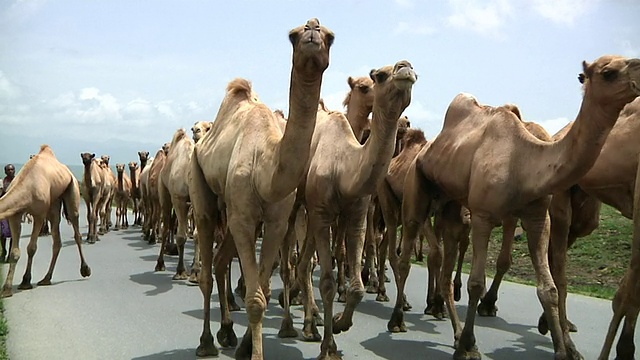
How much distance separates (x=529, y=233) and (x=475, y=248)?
0.54 m

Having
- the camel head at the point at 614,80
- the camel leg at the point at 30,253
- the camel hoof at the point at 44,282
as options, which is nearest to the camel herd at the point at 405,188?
the camel head at the point at 614,80

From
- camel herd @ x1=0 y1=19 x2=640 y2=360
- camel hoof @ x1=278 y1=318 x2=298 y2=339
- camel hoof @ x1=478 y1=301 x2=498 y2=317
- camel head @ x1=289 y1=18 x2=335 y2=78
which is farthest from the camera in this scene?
camel hoof @ x1=478 y1=301 x2=498 y2=317

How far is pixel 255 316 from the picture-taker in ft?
17.6

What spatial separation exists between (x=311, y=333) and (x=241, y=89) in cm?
278

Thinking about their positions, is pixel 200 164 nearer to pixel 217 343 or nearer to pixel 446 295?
pixel 217 343

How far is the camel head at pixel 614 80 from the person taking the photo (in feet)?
16.7

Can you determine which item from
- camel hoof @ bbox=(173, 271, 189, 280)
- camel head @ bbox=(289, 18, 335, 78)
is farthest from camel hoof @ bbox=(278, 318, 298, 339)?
camel hoof @ bbox=(173, 271, 189, 280)

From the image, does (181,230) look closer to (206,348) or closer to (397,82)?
(206,348)

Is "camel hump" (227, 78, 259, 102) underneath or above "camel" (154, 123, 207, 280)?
above

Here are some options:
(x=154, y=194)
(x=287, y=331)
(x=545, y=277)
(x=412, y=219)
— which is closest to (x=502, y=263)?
(x=412, y=219)

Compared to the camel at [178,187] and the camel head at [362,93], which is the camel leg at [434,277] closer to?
the camel head at [362,93]

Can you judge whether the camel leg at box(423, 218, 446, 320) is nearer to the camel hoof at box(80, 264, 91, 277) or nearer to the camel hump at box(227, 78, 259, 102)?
the camel hump at box(227, 78, 259, 102)

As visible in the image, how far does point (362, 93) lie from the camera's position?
317 inches

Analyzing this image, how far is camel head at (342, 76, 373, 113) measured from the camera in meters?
7.98
